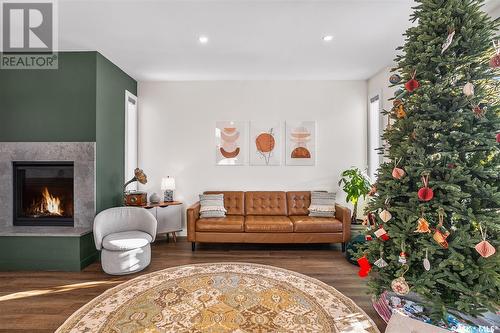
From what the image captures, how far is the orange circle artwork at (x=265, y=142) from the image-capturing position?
475 cm

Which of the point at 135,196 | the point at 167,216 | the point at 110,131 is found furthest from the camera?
the point at 167,216

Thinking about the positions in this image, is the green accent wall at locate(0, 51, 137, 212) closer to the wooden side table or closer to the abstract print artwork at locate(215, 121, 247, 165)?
the wooden side table

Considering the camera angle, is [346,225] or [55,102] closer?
[55,102]

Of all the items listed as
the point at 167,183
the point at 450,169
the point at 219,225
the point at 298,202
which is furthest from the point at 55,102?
the point at 450,169

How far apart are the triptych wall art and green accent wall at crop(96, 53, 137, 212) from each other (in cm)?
169

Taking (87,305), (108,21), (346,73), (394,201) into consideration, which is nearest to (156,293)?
(87,305)

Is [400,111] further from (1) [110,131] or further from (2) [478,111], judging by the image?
(1) [110,131]

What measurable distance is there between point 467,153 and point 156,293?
3086 mm

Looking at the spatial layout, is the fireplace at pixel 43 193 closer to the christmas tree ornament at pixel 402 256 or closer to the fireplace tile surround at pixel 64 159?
the fireplace tile surround at pixel 64 159

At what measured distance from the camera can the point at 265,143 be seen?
15.6 feet

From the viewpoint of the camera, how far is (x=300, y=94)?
4758 millimetres

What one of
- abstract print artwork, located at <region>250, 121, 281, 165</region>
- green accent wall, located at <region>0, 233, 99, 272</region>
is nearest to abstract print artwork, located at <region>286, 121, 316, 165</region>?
abstract print artwork, located at <region>250, 121, 281, 165</region>

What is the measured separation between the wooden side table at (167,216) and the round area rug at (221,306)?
1244 millimetres

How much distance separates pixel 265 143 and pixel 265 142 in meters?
0.02
